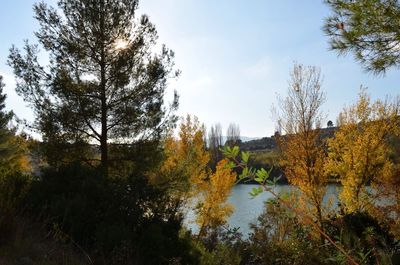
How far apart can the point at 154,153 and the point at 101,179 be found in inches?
155

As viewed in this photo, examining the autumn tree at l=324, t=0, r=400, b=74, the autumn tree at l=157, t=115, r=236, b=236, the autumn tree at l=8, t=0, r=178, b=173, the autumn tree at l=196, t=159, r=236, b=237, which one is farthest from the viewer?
the autumn tree at l=196, t=159, r=236, b=237

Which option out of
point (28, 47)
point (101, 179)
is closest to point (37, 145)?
point (28, 47)

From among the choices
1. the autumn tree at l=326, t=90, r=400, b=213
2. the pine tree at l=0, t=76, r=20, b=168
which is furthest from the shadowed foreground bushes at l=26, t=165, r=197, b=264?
the pine tree at l=0, t=76, r=20, b=168

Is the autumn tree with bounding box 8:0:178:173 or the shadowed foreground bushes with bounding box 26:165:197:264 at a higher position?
the autumn tree with bounding box 8:0:178:173

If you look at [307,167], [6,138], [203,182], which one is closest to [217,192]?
[203,182]

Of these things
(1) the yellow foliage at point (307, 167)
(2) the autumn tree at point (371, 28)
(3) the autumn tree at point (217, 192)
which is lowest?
(3) the autumn tree at point (217, 192)

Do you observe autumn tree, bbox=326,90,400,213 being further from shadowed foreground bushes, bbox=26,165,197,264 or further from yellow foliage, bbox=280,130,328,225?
shadowed foreground bushes, bbox=26,165,197,264

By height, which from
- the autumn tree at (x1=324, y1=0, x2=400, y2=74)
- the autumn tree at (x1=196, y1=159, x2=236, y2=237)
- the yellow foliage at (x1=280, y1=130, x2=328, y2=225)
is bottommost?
the autumn tree at (x1=196, y1=159, x2=236, y2=237)

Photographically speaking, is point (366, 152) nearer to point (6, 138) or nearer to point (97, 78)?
point (97, 78)

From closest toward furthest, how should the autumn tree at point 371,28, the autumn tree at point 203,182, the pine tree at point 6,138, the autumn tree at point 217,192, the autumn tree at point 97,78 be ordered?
the autumn tree at point 371,28, the autumn tree at point 97,78, the autumn tree at point 203,182, the autumn tree at point 217,192, the pine tree at point 6,138

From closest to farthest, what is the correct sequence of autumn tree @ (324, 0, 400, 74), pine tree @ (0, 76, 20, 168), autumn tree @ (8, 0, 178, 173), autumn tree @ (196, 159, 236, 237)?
autumn tree @ (324, 0, 400, 74)
autumn tree @ (8, 0, 178, 173)
autumn tree @ (196, 159, 236, 237)
pine tree @ (0, 76, 20, 168)

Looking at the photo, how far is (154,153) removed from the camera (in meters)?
11.2

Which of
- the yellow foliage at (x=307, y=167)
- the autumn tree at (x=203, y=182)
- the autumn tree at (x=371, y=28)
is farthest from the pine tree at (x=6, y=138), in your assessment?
the autumn tree at (x=371, y=28)

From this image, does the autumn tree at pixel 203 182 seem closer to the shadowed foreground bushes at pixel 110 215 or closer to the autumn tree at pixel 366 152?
the autumn tree at pixel 366 152
